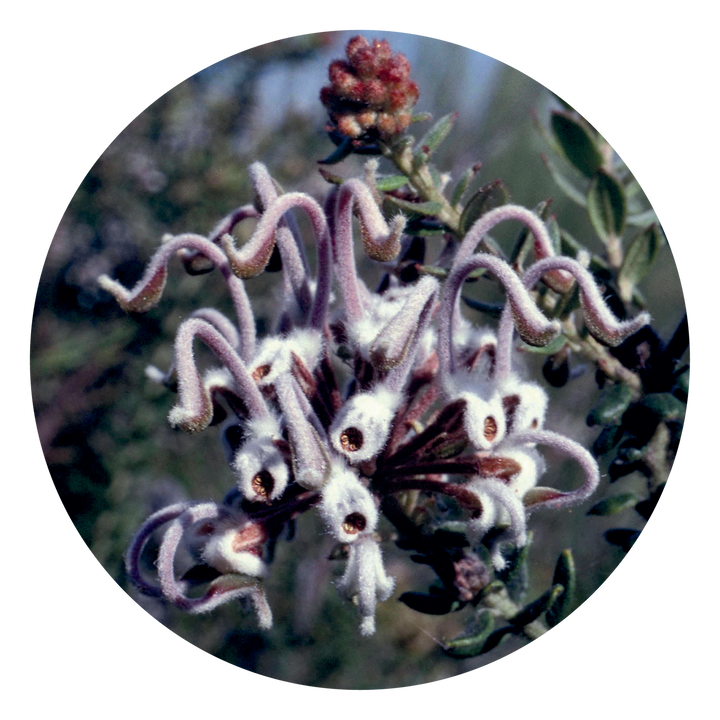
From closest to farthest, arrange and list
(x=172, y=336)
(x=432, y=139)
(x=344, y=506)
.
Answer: (x=344, y=506)
(x=432, y=139)
(x=172, y=336)

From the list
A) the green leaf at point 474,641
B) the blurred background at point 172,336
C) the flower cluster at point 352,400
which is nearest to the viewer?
the flower cluster at point 352,400

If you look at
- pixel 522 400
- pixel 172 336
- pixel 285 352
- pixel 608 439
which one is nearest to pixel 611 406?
pixel 608 439

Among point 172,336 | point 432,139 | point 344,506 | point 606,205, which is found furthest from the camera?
point 172,336

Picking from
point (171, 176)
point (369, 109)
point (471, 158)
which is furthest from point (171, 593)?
point (171, 176)

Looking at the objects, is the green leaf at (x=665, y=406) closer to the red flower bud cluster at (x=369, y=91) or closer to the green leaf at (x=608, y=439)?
the green leaf at (x=608, y=439)

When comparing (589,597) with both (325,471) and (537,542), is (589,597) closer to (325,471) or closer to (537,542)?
(537,542)

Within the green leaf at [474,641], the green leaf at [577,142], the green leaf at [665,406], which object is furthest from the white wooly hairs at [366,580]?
the green leaf at [577,142]

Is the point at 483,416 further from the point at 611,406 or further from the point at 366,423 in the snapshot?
the point at 611,406

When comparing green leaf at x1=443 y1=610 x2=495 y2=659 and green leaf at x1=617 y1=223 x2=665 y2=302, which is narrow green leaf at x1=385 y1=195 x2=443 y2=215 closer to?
green leaf at x1=617 y1=223 x2=665 y2=302
